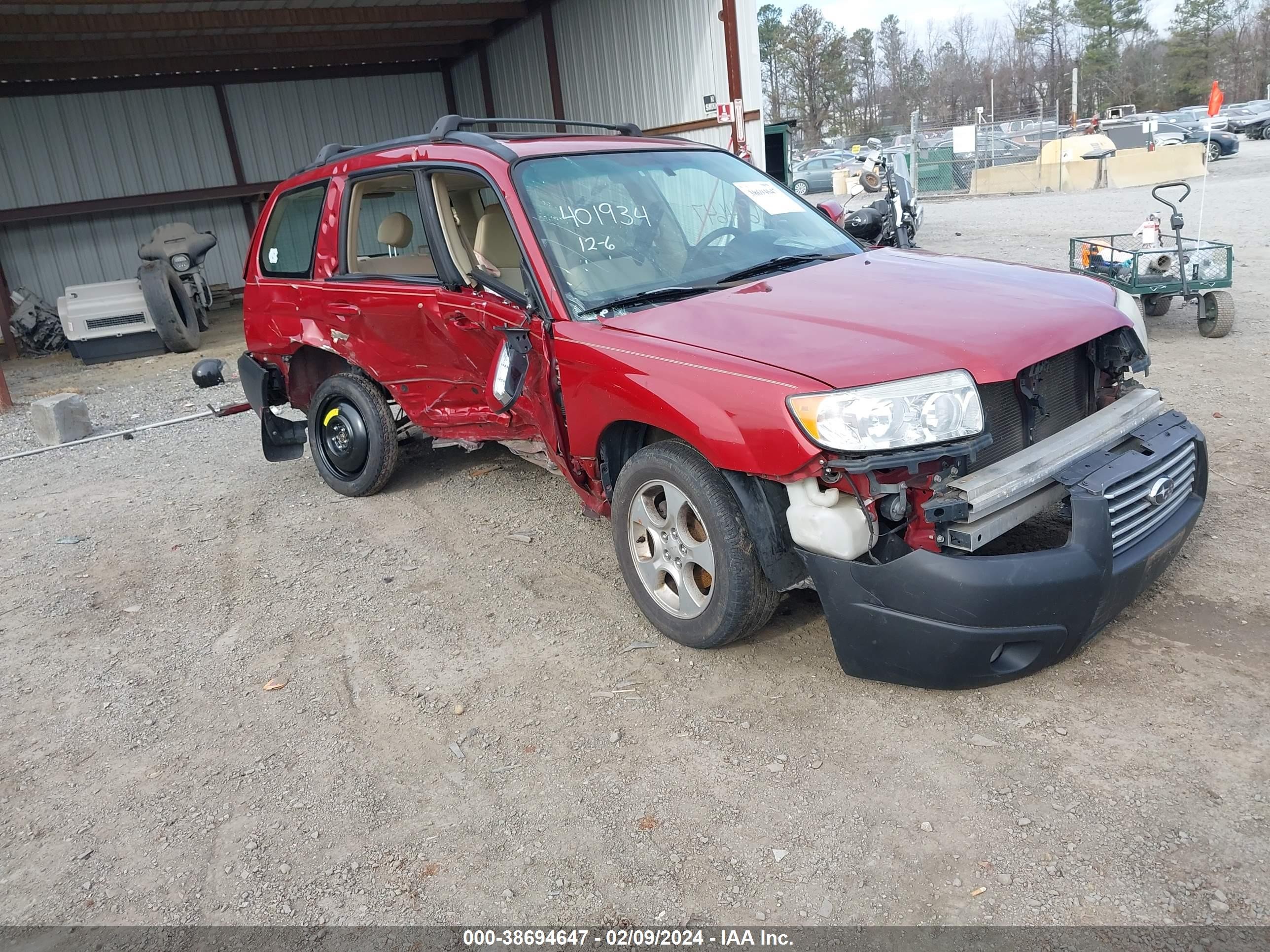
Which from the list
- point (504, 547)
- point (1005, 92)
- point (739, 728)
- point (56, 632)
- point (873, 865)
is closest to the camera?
point (873, 865)

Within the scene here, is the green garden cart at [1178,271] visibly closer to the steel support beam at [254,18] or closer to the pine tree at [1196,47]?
the steel support beam at [254,18]

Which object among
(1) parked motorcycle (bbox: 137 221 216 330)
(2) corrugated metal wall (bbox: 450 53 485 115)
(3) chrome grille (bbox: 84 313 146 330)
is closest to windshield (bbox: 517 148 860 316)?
(3) chrome grille (bbox: 84 313 146 330)

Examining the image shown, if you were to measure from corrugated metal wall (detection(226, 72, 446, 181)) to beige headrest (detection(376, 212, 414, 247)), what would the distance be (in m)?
14.7

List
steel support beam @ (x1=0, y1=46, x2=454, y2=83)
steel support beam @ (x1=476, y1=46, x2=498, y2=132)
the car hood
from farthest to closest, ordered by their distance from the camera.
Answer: steel support beam @ (x1=476, y1=46, x2=498, y2=132) → steel support beam @ (x1=0, y1=46, x2=454, y2=83) → the car hood

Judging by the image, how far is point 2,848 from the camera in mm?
2891

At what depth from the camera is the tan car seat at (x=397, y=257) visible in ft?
15.3

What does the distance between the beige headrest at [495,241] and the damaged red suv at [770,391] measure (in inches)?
0.6

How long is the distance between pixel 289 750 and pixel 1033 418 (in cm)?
284

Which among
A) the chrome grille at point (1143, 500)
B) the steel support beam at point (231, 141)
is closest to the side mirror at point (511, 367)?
the chrome grille at point (1143, 500)

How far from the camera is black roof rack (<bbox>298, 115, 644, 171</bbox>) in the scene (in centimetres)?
418

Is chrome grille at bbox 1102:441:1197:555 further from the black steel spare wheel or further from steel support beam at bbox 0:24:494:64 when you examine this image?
steel support beam at bbox 0:24:494:64

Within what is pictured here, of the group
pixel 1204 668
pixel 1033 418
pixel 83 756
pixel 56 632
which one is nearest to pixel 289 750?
pixel 83 756

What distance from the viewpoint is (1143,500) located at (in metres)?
3.07

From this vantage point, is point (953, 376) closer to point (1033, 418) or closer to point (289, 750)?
point (1033, 418)
